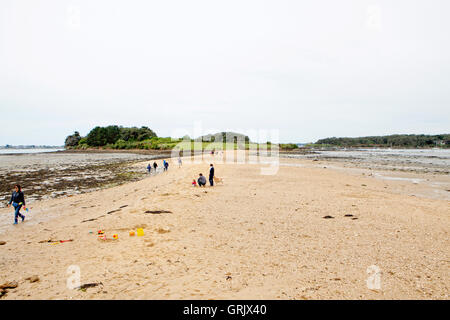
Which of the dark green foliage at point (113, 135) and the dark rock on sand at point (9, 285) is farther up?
the dark green foliage at point (113, 135)

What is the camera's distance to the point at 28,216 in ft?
43.1

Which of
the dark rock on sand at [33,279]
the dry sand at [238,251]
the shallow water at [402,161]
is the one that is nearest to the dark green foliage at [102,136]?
the shallow water at [402,161]

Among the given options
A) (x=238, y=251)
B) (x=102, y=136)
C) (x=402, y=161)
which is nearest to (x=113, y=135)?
(x=102, y=136)

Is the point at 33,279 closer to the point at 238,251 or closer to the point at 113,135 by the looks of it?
the point at 238,251

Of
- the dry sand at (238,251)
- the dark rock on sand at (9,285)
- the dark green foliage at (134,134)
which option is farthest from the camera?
the dark green foliage at (134,134)

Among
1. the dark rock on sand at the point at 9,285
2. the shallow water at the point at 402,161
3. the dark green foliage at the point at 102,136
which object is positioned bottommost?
the dark rock on sand at the point at 9,285

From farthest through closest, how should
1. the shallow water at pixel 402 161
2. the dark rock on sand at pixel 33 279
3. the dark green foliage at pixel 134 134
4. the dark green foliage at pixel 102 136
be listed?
the dark green foliage at pixel 134 134, the dark green foliage at pixel 102 136, the shallow water at pixel 402 161, the dark rock on sand at pixel 33 279

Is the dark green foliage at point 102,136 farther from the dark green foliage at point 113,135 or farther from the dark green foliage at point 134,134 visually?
the dark green foliage at point 134,134

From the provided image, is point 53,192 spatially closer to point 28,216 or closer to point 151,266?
point 28,216

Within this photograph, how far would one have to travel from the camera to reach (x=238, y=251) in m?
7.43

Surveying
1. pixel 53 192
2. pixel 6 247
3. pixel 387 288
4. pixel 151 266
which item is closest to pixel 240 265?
pixel 151 266

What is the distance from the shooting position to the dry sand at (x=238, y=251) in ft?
17.6

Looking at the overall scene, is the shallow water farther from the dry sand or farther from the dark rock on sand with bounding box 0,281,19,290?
the dark rock on sand with bounding box 0,281,19,290

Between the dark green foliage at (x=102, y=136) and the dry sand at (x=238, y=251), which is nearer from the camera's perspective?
the dry sand at (x=238, y=251)
